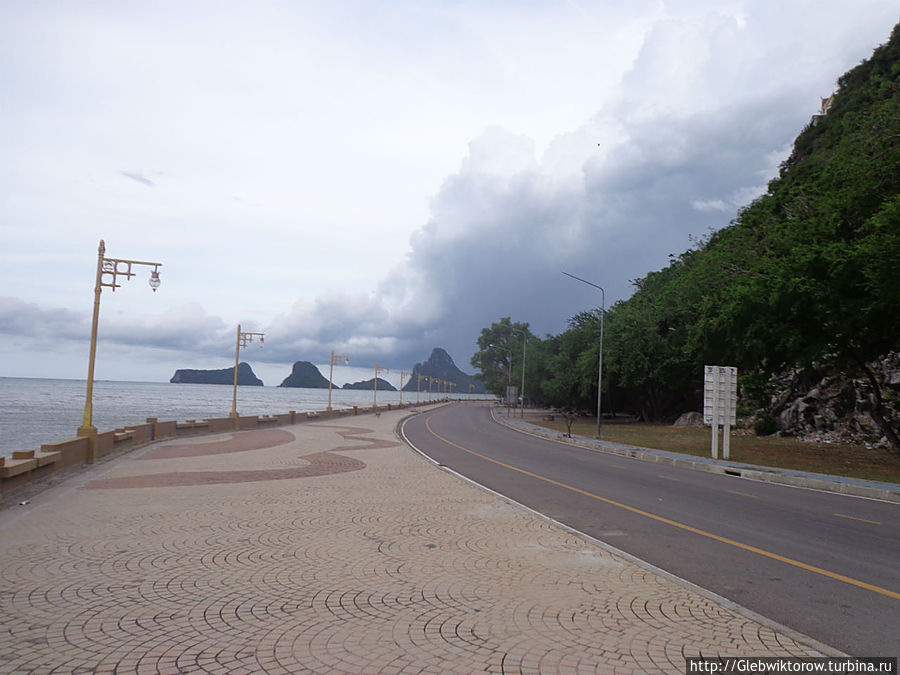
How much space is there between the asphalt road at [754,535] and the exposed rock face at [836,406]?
15.7 m

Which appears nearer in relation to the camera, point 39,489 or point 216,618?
point 216,618

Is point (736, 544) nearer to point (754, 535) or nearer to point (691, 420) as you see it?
point (754, 535)

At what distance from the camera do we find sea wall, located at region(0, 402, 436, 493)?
11250 mm

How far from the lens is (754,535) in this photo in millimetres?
8961

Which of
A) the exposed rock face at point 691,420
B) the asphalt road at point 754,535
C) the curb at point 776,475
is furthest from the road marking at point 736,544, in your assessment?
the exposed rock face at point 691,420

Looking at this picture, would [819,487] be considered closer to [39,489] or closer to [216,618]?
[216,618]

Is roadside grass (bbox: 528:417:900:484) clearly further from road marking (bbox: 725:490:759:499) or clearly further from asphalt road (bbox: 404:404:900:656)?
road marking (bbox: 725:490:759:499)

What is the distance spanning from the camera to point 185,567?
655 cm

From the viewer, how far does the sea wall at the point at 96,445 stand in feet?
36.9

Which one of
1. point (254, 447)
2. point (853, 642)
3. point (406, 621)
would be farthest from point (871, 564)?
point (254, 447)

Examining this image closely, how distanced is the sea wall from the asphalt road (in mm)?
9512

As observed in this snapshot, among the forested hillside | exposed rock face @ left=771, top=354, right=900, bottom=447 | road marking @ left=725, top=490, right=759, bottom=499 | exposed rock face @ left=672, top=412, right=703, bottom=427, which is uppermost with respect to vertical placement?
the forested hillside

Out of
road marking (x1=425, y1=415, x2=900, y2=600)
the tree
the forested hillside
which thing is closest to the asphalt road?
road marking (x1=425, y1=415, x2=900, y2=600)

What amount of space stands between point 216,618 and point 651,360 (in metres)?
44.6
